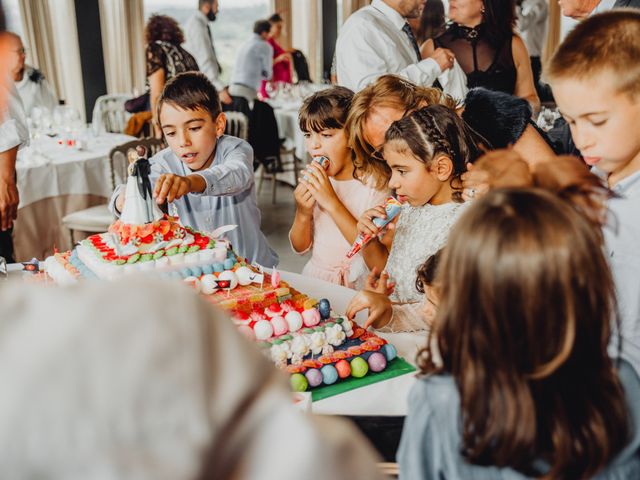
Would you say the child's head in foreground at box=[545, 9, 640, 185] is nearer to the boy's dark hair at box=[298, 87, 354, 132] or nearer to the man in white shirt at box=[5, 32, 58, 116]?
the boy's dark hair at box=[298, 87, 354, 132]

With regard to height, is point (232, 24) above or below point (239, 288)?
above

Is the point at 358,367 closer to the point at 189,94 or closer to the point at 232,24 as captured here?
the point at 189,94

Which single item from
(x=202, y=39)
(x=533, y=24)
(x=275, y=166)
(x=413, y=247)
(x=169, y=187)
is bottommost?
(x=275, y=166)

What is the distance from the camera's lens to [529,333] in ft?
2.54

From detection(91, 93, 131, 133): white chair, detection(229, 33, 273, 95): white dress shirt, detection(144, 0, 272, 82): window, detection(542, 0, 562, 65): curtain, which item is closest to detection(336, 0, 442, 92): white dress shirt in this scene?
detection(91, 93, 131, 133): white chair

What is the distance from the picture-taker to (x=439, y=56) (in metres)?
2.92

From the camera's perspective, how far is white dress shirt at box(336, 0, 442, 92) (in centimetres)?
306

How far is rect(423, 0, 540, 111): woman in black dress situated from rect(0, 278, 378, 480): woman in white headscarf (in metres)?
2.89

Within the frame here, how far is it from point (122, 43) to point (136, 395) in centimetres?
827

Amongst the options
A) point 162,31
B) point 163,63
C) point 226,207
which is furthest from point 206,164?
point 162,31

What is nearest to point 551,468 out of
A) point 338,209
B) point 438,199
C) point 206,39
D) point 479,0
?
point 438,199

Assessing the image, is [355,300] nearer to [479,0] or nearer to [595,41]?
[595,41]

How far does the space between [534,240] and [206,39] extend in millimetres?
6480

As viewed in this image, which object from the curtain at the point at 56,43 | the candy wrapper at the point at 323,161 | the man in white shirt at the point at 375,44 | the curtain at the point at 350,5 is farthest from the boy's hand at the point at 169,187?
the curtain at the point at 350,5
